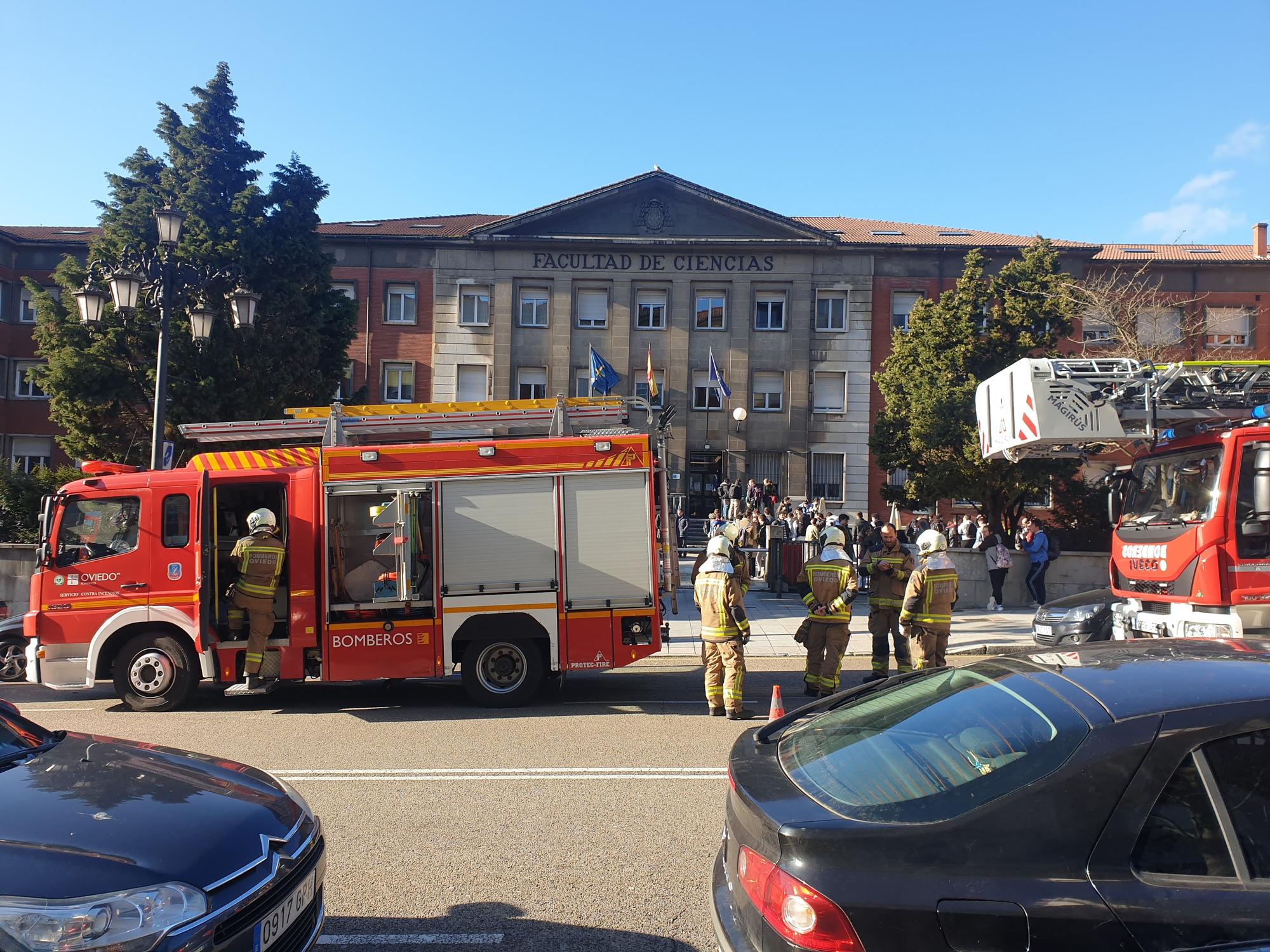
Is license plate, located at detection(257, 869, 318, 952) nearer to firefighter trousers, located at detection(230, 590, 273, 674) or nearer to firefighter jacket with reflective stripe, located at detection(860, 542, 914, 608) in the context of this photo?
firefighter trousers, located at detection(230, 590, 273, 674)

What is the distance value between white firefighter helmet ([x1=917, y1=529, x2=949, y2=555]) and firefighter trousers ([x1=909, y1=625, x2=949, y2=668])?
76 centimetres

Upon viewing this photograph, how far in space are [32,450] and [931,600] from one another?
36.9 metres

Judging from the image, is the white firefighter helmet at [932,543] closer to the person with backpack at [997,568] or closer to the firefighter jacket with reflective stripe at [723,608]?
the firefighter jacket with reflective stripe at [723,608]

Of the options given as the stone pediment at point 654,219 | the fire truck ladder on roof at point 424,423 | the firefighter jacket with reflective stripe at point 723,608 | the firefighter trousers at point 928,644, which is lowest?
the firefighter trousers at point 928,644

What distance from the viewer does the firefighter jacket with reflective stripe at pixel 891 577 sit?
31.1 feet

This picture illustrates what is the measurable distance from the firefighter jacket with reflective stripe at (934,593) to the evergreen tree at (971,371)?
14413 mm

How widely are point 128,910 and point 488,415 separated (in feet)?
23.6

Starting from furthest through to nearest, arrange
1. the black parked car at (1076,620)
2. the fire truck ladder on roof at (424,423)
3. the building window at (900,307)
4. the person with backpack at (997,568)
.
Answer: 1. the building window at (900,307)
2. the person with backpack at (997,568)
3. the black parked car at (1076,620)
4. the fire truck ladder on roof at (424,423)

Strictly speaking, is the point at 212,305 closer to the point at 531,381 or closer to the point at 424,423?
the point at 424,423

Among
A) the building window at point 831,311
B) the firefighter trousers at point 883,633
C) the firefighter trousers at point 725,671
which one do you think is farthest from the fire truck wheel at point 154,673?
the building window at point 831,311

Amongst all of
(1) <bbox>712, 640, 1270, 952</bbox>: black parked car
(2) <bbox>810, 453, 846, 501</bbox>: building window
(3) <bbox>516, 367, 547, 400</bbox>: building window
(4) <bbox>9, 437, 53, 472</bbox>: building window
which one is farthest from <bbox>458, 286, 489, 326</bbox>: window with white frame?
(1) <bbox>712, 640, 1270, 952</bbox>: black parked car

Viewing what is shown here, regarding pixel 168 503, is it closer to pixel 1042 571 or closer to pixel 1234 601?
pixel 1234 601

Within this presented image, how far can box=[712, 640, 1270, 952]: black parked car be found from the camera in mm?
2254

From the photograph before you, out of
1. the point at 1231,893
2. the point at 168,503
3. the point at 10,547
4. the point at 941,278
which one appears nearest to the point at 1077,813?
the point at 1231,893
